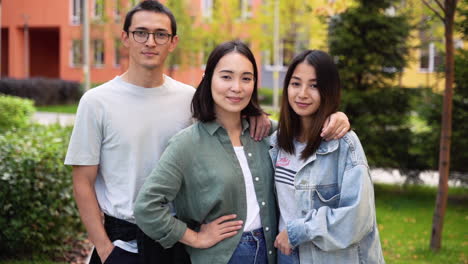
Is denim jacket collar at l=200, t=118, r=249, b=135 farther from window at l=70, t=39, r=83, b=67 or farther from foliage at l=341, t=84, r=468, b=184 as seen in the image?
window at l=70, t=39, r=83, b=67

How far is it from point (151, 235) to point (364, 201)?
0.99m

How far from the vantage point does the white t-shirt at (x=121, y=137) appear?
2.96 m

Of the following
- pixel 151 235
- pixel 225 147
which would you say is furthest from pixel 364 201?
pixel 151 235

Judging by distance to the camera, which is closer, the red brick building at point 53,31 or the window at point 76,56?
the window at point 76,56

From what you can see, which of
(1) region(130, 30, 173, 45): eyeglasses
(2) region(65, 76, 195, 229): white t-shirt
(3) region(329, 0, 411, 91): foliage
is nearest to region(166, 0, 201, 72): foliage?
(3) region(329, 0, 411, 91): foliage

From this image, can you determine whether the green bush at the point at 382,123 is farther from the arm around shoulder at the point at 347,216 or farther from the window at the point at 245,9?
the window at the point at 245,9

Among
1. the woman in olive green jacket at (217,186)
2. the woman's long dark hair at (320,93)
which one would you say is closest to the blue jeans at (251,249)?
the woman in olive green jacket at (217,186)

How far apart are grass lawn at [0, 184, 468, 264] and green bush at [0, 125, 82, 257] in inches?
10.0

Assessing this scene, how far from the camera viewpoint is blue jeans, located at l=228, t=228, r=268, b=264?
2.77 meters

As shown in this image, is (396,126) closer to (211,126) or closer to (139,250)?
(211,126)

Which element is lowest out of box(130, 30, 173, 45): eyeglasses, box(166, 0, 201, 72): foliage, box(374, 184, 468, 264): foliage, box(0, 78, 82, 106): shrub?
box(374, 184, 468, 264): foliage

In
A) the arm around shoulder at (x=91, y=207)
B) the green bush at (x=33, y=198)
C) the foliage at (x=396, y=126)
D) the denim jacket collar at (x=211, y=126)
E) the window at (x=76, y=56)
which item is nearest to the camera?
the denim jacket collar at (x=211, y=126)

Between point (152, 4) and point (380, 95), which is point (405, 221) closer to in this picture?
point (380, 95)

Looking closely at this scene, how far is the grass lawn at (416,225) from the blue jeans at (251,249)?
11.9 feet
